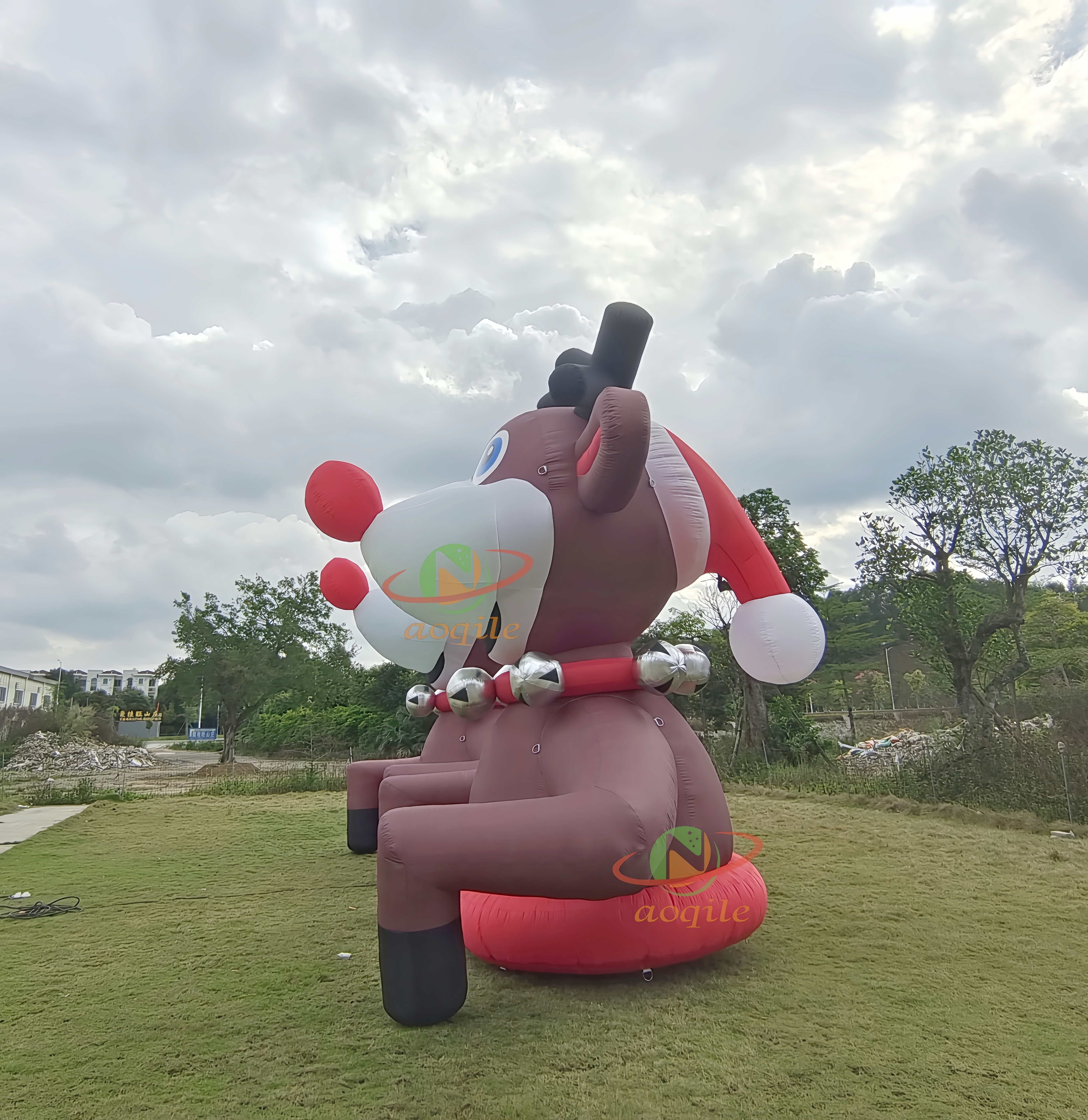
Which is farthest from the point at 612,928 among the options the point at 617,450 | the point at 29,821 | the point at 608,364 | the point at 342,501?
the point at 29,821

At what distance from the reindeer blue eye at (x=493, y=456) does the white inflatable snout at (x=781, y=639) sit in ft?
5.39

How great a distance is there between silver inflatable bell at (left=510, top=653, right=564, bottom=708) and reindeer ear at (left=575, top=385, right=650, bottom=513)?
29.0 inches

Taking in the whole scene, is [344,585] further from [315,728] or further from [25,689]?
[25,689]

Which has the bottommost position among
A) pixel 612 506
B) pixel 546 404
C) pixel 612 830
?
pixel 612 830

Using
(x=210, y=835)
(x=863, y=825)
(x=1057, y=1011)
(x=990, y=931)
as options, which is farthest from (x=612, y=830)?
(x=210, y=835)

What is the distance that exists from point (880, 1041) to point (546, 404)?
326cm

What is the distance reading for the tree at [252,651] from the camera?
73.8 ft

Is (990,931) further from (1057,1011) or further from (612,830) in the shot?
(612,830)

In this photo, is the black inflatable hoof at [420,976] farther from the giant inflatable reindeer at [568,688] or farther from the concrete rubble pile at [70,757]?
the concrete rubble pile at [70,757]

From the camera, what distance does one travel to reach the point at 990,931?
404 cm

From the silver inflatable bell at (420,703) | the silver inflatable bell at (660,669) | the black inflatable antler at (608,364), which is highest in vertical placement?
the black inflatable antler at (608,364)

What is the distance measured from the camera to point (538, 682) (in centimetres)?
326

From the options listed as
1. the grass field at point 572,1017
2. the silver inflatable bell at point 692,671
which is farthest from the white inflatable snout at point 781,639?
the grass field at point 572,1017

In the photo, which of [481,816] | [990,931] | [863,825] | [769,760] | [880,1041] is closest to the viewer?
[880,1041]
